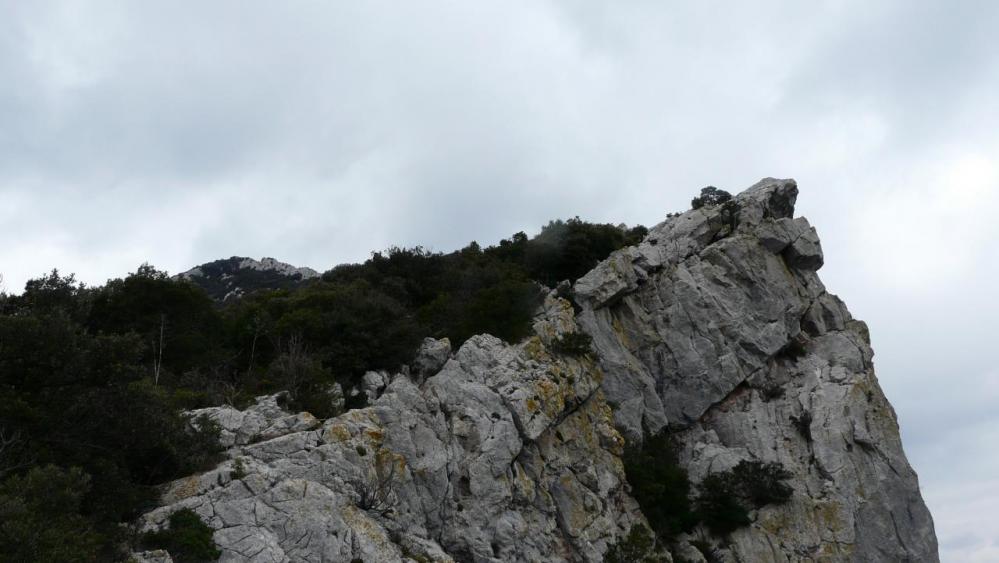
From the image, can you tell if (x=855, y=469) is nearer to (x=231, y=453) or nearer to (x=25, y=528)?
(x=231, y=453)

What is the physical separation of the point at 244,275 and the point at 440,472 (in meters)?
75.2

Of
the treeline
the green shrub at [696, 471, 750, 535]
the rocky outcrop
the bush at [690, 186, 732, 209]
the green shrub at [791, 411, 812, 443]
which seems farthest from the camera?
the bush at [690, 186, 732, 209]

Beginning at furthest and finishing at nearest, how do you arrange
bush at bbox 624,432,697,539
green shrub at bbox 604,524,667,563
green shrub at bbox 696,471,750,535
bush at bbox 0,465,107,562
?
green shrub at bbox 696,471,750,535 → bush at bbox 624,432,697,539 → green shrub at bbox 604,524,667,563 → bush at bbox 0,465,107,562

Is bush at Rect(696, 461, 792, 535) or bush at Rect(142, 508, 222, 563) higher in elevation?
bush at Rect(696, 461, 792, 535)

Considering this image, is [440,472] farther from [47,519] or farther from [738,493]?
[738,493]

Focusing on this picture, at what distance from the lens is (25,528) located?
41.0 ft

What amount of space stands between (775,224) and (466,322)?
21.5 m

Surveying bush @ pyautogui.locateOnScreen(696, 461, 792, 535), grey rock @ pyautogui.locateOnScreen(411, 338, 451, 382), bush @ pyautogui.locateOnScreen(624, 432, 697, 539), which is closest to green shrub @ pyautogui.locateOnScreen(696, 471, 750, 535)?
bush @ pyautogui.locateOnScreen(696, 461, 792, 535)

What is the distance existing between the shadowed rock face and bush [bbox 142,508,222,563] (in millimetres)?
20540

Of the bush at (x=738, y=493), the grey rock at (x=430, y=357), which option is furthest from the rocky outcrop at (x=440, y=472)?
the bush at (x=738, y=493)

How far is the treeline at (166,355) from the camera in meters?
15.0

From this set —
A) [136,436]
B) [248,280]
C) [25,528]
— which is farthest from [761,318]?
[248,280]

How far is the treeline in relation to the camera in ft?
49.2

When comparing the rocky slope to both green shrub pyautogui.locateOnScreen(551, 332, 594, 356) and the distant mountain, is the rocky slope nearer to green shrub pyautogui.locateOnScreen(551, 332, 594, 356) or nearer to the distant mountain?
green shrub pyautogui.locateOnScreen(551, 332, 594, 356)
